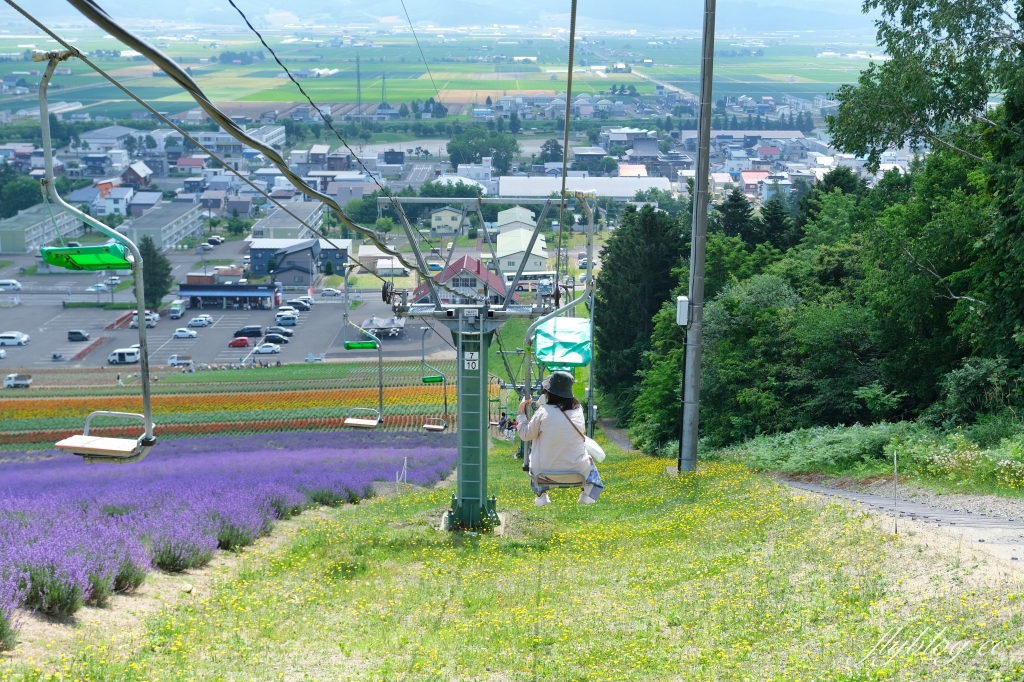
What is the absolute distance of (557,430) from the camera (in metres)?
9.03

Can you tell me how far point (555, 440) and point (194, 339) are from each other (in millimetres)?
74608

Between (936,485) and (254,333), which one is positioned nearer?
(936,485)

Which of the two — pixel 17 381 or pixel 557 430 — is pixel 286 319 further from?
pixel 557 430

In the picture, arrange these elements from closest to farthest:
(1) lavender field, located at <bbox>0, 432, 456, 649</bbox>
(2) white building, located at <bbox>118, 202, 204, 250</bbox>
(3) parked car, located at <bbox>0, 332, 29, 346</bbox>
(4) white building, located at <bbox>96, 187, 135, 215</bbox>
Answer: (1) lavender field, located at <bbox>0, 432, 456, 649</bbox> < (3) parked car, located at <bbox>0, 332, 29, 346</bbox> < (2) white building, located at <bbox>118, 202, 204, 250</bbox> < (4) white building, located at <bbox>96, 187, 135, 215</bbox>

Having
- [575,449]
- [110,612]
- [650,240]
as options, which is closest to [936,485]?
[575,449]

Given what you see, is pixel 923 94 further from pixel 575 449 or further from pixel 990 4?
pixel 575 449

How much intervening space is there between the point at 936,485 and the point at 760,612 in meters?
6.62

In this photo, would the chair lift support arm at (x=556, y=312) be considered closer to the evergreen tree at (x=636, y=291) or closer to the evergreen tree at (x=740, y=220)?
the evergreen tree at (x=636, y=291)

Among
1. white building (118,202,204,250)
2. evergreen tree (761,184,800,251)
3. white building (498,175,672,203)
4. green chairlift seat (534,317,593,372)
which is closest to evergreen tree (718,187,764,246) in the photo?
evergreen tree (761,184,800,251)

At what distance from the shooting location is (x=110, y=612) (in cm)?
918

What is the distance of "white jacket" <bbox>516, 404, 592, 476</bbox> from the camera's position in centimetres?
902

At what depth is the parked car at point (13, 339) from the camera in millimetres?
77438

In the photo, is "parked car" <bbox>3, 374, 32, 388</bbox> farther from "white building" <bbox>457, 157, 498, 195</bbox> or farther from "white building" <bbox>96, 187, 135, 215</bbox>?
"white building" <bbox>457, 157, 498, 195</bbox>

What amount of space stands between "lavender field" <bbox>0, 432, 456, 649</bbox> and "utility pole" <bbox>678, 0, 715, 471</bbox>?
5.96 meters
